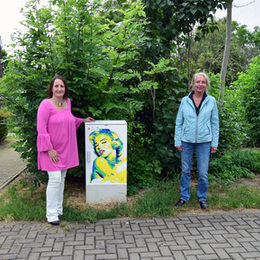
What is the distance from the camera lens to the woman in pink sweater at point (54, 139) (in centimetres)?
360

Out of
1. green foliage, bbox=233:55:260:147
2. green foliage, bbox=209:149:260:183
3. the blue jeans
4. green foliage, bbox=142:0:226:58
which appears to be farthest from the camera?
green foliage, bbox=233:55:260:147

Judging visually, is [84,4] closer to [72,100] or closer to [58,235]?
[72,100]

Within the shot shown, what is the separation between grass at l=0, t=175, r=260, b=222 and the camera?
4.02 metres

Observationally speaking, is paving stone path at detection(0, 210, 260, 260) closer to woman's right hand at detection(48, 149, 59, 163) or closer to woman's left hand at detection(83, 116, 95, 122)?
woman's right hand at detection(48, 149, 59, 163)

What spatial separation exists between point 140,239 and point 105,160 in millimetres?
1327

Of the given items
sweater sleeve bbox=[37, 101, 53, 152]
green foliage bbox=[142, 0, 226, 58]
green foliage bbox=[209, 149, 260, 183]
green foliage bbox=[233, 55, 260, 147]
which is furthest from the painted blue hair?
green foliage bbox=[233, 55, 260, 147]

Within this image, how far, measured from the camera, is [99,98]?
A: 450 centimetres

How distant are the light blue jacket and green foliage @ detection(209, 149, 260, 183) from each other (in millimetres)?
1349

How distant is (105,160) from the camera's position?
4340 millimetres

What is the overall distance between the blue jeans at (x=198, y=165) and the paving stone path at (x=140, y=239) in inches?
15.6

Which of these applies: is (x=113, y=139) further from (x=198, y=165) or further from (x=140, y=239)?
(x=140, y=239)

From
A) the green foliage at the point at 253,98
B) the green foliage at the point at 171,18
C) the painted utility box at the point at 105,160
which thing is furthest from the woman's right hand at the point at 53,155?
the green foliage at the point at 253,98

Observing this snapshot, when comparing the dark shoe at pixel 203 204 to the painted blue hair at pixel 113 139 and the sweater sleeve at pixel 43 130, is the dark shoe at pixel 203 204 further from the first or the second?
the sweater sleeve at pixel 43 130

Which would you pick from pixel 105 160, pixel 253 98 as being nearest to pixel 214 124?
pixel 105 160
